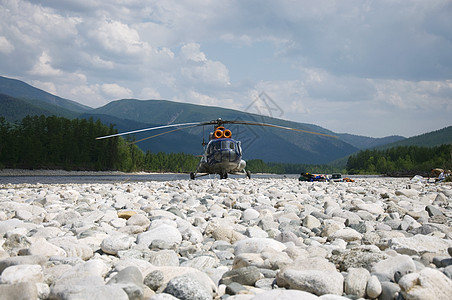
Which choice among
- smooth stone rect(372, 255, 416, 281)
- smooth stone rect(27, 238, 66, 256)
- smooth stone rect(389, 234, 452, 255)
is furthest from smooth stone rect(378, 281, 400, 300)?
smooth stone rect(27, 238, 66, 256)

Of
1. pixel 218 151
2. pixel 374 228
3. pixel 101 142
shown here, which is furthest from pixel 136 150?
pixel 374 228

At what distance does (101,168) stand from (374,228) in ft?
265

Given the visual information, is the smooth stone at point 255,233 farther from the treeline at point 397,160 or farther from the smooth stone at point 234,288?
the treeline at point 397,160

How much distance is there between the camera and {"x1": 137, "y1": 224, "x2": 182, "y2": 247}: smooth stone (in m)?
3.95

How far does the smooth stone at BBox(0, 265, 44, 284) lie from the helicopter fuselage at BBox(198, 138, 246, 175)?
17246 millimetres

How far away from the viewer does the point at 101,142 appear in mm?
81125

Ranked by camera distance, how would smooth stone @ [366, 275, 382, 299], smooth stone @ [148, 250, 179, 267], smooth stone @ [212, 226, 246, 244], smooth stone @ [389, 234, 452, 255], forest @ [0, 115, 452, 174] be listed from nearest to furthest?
smooth stone @ [366, 275, 382, 299] < smooth stone @ [148, 250, 179, 267] < smooth stone @ [389, 234, 452, 255] < smooth stone @ [212, 226, 246, 244] < forest @ [0, 115, 452, 174]

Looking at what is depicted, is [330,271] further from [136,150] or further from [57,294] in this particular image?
[136,150]

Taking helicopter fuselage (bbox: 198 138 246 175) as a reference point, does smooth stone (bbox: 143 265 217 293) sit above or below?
below

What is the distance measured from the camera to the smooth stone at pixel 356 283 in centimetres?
247

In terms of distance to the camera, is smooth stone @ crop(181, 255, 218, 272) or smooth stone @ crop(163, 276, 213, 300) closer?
smooth stone @ crop(163, 276, 213, 300)

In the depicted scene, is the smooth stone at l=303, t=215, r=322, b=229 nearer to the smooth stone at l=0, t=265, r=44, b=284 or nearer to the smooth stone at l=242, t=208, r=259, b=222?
the smooth stone at l=242, t=208, r=259, b=222

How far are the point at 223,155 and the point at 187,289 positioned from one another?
1745cm

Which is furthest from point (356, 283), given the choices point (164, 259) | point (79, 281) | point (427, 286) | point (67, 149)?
point (67, 149)
